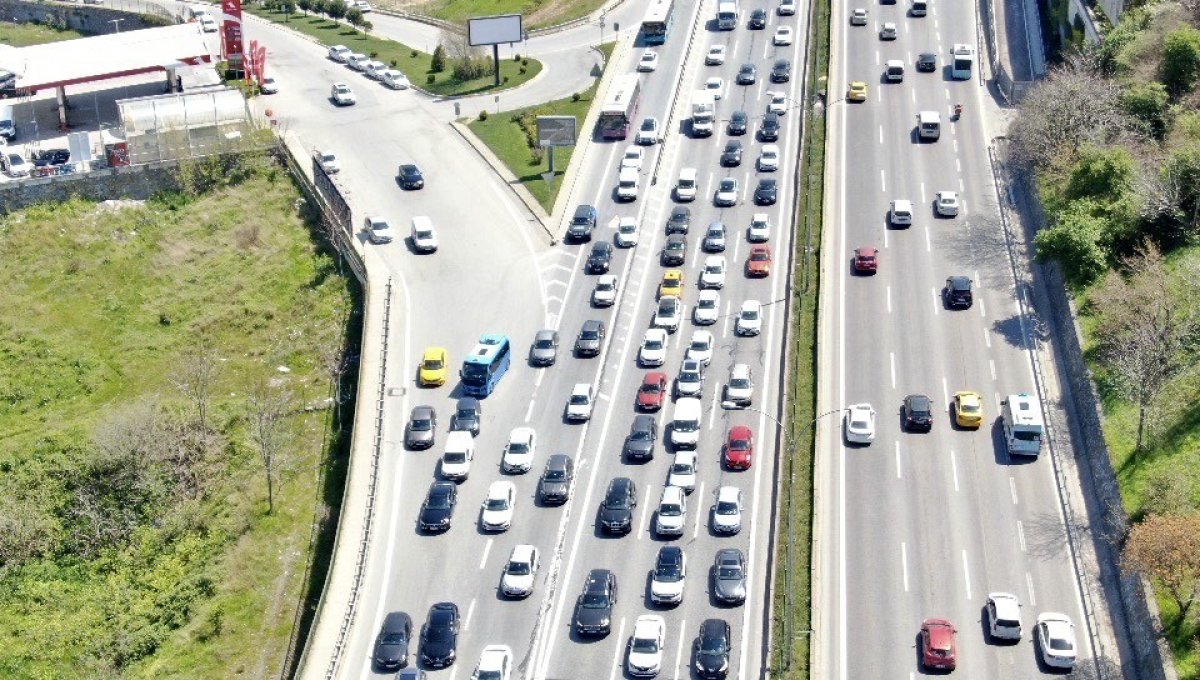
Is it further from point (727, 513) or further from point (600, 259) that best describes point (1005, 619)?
point (600, 259)

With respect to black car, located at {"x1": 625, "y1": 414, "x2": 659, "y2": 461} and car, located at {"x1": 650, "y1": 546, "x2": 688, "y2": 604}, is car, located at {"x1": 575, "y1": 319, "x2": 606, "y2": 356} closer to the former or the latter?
black car, located at {"x1": 625, "y1": 414, "x2": 659, "y2": 461}

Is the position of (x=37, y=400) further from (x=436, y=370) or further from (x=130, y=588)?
(x=436, y=370)

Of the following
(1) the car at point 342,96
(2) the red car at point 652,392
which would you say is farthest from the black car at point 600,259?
(1) the car at point 342,96

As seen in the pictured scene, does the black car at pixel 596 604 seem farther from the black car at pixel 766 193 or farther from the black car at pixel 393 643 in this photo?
the black car at pixel 766 193

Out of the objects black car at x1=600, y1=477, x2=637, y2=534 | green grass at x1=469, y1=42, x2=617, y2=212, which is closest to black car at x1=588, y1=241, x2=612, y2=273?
green grass at x1=469, y1=42, x2=617, y2=212

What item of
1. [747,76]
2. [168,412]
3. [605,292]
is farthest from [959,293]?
[168,412]

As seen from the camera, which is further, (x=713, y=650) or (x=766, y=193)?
(x=766, y=193)

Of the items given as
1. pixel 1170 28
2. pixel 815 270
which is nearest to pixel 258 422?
pixel 815 270
